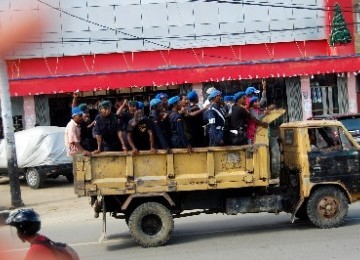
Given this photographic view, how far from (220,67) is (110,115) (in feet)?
44.9

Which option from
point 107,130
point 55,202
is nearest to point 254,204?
point 107,130

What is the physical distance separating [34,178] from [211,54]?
32.6ft

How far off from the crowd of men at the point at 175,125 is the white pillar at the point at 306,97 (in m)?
14.5

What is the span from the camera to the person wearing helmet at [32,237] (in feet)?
8.16

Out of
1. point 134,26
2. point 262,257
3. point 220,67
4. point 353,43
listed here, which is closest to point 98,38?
point 134,26

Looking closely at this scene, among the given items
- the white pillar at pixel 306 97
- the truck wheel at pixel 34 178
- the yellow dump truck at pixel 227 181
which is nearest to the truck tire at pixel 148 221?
the yellow dump truck at pixel 227 181

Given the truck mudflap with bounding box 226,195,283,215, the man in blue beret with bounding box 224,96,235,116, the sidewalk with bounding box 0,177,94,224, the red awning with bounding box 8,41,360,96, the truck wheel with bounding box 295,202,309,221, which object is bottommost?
the sidewalk with bounding box 0,177,94,224

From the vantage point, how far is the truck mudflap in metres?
8.27

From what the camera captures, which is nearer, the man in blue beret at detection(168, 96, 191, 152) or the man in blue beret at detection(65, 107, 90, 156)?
the man in blue beret at detection(168, 96, 191, 152)

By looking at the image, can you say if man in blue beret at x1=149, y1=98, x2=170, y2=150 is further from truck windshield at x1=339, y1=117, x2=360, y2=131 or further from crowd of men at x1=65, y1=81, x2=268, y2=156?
truck windshield at x1=339, y1=117, x2=360, y2=131

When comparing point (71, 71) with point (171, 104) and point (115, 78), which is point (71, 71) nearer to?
point (115, 78)

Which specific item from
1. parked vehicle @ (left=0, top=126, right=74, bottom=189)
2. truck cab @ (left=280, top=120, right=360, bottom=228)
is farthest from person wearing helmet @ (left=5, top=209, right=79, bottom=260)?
parked vehicle @ (left=0, top=126, right=74, bottom=189)

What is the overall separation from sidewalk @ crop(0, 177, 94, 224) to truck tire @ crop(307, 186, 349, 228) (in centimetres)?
472

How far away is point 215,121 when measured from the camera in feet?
27.1
